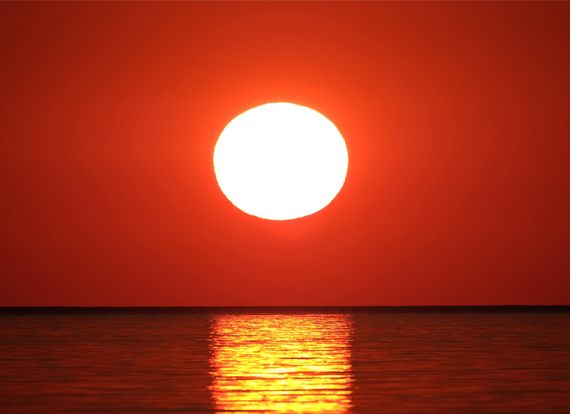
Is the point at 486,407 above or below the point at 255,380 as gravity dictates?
below

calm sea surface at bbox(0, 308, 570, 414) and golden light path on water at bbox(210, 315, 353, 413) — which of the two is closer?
golden light path on water at bbox(210, 315, 353, 413)

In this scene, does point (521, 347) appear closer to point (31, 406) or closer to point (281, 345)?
point (281, 345)

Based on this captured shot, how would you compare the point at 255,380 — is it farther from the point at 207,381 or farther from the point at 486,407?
the point at 486,407

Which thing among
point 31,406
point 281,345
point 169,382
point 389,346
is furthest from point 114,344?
point 31,406

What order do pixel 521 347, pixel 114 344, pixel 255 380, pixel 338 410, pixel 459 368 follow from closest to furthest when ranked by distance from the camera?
pixel 338 410 < pixel 255 380 < pixel 459 368 < pixel 521 347 < pixel 114 344

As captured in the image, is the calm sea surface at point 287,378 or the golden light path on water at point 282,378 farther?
the calm sea surface at point 287,378

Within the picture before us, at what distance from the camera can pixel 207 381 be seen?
1789 centimetres

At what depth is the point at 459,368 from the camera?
20.7 m

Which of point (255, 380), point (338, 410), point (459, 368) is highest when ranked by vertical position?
point (459, 368)

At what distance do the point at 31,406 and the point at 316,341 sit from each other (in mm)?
18218

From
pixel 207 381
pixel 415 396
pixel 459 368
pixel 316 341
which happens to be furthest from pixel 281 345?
pixel 415 396

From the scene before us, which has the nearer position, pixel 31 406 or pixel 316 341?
pixel 31 406

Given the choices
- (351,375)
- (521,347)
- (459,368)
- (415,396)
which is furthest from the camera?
(521,347)

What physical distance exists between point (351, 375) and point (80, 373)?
6040 millimetres
